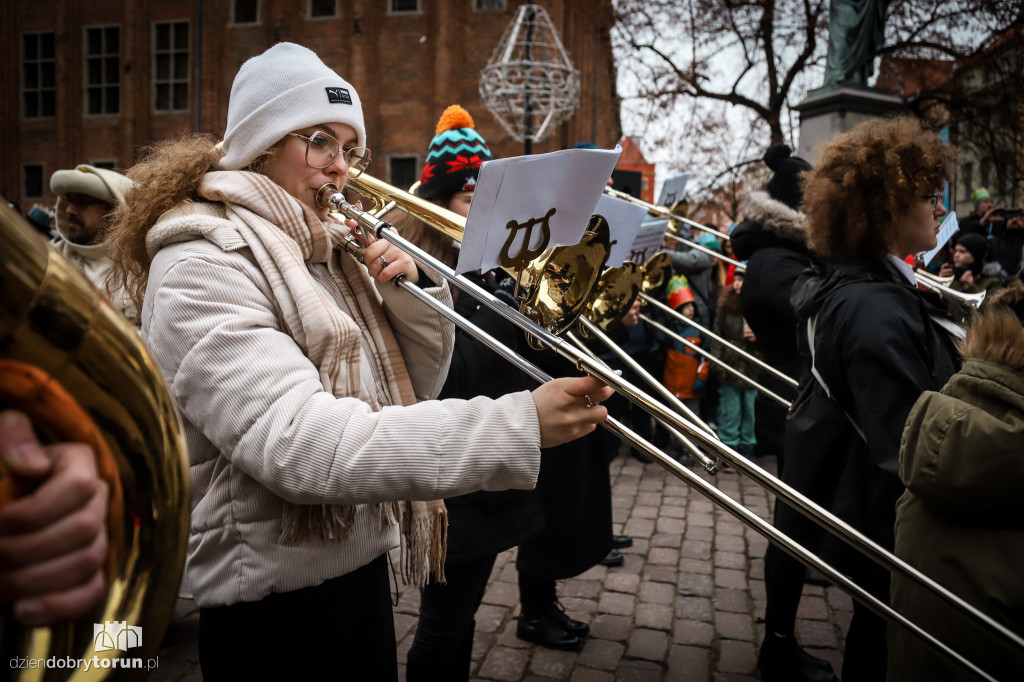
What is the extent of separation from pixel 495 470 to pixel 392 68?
68.0 ft

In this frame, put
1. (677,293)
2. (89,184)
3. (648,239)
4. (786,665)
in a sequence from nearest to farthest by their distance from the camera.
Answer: (786,665) → (89,184) → (648,239) → (677,293)

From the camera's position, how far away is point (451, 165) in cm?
299

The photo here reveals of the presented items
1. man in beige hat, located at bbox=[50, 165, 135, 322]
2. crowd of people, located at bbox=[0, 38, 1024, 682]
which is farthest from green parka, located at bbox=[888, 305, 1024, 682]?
man in beige hat, located at bbox=[50, 165, 135, 322]

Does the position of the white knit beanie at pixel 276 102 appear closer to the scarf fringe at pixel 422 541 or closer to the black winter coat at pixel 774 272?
the scarf fringe at pixel 422 541

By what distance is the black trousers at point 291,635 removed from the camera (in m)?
1.59

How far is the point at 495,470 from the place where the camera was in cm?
136

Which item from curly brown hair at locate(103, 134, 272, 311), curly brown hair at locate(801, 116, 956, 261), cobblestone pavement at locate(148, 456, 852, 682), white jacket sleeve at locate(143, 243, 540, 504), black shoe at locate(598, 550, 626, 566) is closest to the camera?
white jacket sleeve at locate(143, 243, 540, 504)

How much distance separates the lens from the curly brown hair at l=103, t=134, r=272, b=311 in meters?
1.71

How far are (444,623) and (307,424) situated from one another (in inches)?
55.1

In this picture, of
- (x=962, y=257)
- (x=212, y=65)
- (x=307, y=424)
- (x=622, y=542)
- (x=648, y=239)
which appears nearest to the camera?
(x=307, y=424)

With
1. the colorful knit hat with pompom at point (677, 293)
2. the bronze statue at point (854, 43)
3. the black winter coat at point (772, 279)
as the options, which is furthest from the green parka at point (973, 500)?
the bronze statue at point (854, 43)

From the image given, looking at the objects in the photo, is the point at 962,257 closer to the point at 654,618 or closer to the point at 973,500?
the point at 654,618

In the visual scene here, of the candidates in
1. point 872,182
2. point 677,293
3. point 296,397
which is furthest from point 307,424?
point 677,293

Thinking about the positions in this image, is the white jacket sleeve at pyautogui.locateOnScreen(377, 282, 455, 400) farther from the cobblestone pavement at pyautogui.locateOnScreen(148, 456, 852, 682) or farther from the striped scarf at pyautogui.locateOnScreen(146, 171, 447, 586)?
the cobblestone pavement at pyautogui.locateOnScreen(148, 456, 852, 682)
